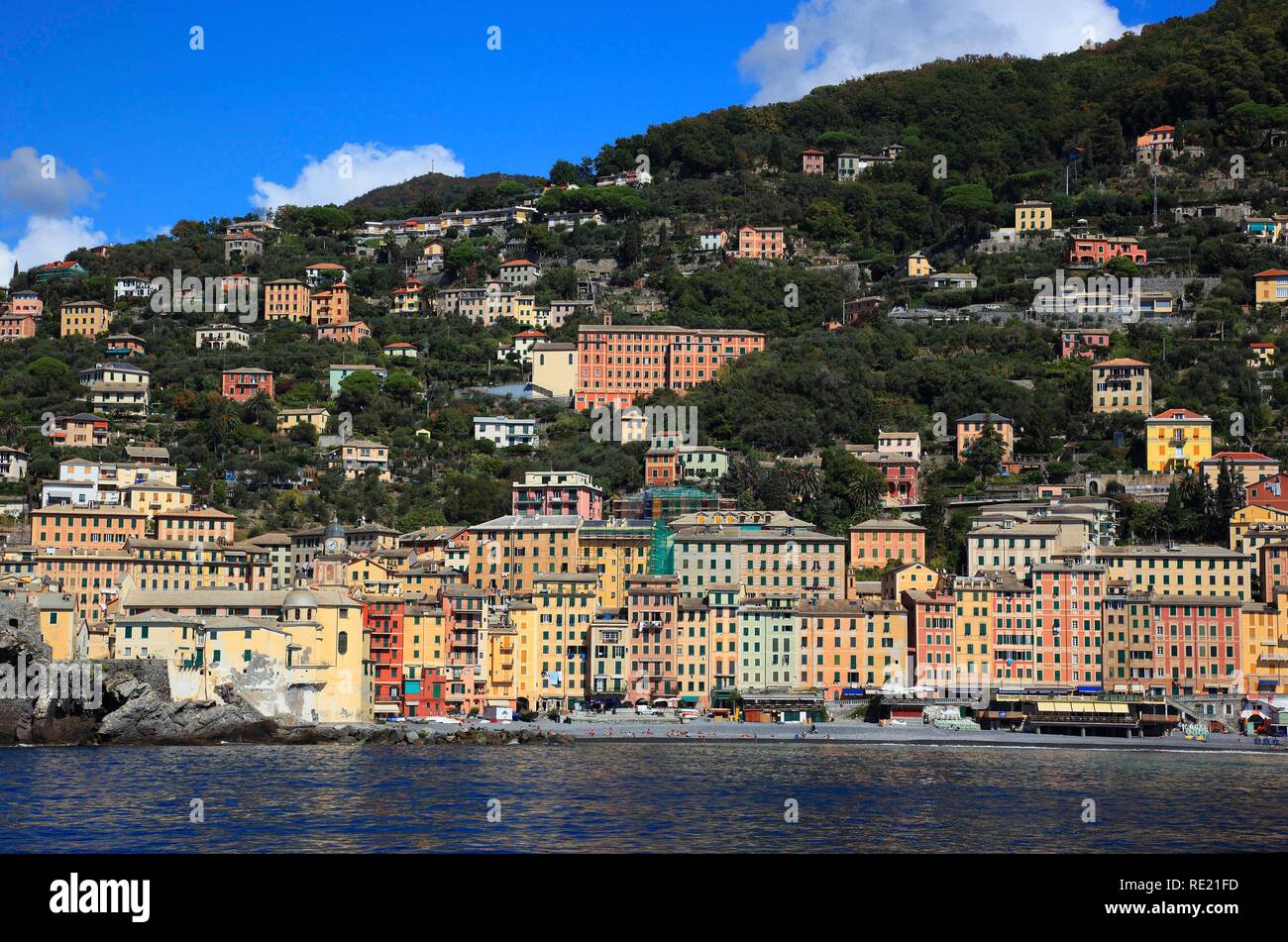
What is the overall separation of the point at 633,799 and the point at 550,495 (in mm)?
46812

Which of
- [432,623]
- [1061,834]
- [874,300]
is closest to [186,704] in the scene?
[432,623]

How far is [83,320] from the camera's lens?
419 feet

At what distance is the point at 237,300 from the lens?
431 feet

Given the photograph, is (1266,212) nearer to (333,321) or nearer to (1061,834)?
(333,321)

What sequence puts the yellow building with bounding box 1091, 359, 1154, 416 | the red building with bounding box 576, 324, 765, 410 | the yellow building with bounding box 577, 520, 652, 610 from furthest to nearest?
the red building with bounding box 576, 324, 765, 410 → the yellow building with bounding box 1091, 359, 1154, 416 → the yellow building with bounding box 577, 520, 652, 610

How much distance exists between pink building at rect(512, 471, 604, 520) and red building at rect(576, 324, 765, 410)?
22.8m

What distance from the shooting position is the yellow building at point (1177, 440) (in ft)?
300

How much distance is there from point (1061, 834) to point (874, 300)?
85.2 m

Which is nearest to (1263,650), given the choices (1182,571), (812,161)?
(1182,571)

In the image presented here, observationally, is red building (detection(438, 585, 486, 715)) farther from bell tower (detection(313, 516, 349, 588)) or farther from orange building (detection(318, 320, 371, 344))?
orange building (detection(318, 320, 371, 344))

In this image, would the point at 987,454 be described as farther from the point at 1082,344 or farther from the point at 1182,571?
the point at 1082,344

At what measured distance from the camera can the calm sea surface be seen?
34188mm

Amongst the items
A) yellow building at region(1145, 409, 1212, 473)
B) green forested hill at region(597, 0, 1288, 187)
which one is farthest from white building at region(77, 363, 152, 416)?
green forested hill at region(597, 0, 1288, 187)

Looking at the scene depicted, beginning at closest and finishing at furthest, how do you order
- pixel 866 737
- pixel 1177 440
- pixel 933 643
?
pixel 866 737, pixel 933 643, pixel 1177 440
